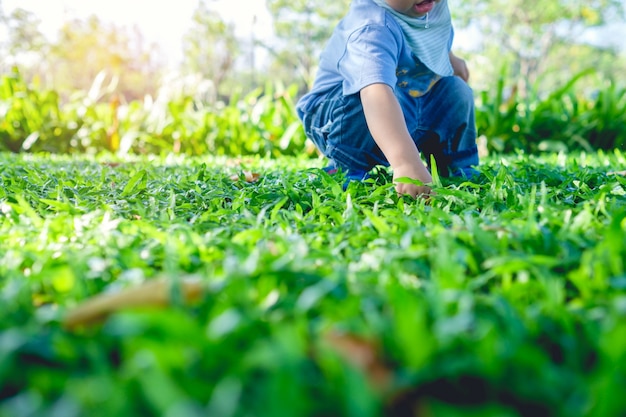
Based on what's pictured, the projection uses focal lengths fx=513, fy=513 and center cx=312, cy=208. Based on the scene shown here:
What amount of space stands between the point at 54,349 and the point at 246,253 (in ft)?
1.27

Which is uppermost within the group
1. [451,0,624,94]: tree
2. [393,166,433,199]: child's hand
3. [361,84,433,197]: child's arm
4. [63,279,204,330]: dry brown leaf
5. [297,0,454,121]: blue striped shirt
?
[297,0,454,121]: blue striped shirt

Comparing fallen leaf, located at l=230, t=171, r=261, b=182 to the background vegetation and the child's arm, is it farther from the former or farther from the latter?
the child's arm

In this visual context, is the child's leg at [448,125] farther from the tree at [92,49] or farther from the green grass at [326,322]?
the tree at [92,49]

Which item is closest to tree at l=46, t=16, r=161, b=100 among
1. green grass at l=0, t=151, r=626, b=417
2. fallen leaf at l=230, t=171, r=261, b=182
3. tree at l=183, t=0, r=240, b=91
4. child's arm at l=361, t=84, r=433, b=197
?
tree at l=183, t=0, r=240, b=91

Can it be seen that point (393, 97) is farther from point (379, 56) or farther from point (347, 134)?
point (347, 134)

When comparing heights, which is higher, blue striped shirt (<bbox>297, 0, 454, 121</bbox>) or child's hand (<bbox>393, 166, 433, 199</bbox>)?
blue striped shirt (<bbox>297, 0, 454, 121</bbox>)

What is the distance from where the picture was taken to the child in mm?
1771

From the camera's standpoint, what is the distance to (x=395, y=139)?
5.66ft

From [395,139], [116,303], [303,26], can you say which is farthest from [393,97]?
[303,26]

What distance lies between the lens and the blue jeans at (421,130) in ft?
7.48

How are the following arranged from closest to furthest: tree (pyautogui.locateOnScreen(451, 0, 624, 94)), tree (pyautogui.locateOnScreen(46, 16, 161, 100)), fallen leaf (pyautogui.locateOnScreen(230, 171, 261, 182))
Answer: fallen leaf (pyautogui.locateOnScreen(230, 171, 261, 182))
tree (pyautogui.locateOnScreen(46, 16, 161, 100))
tree (pyautogui.locateOnScreen(451, 0, 624, 94))

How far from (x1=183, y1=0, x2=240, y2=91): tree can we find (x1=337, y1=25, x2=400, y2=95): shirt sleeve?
9.52 m

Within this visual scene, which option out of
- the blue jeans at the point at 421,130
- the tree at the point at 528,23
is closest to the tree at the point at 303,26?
the tree at the point at 528,23

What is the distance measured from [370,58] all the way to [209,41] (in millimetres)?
21231
